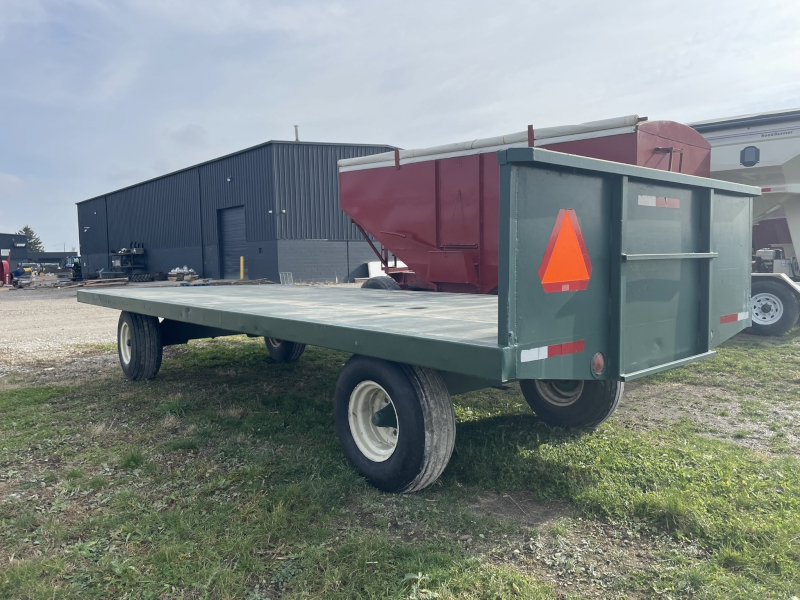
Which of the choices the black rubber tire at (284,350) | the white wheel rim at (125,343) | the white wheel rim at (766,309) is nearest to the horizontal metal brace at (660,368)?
the black rubber tire at (284,350)

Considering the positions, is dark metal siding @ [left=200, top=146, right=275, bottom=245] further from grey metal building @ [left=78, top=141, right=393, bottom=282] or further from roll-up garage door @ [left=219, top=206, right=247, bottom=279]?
roll-up garage door @ [left=219, top=206, right=247, bottom=279]

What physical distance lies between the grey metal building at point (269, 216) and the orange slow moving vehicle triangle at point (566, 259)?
21806mm

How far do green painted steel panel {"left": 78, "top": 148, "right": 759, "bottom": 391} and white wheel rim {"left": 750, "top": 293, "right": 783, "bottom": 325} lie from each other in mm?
5374

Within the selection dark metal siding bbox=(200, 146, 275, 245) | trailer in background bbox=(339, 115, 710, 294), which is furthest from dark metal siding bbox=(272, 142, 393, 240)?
trailer in background bbox=(339, 115, 710, 294)

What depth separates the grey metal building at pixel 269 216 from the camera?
24203 millimetres

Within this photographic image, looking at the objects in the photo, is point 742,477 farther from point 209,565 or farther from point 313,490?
point 209,565

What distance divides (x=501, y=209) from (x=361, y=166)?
274 inches

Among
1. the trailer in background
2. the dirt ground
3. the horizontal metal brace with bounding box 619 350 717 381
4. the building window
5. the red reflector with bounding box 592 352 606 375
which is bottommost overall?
the dirt ground

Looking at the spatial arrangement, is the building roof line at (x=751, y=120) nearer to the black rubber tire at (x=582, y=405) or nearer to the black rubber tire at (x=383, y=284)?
the black rubber tire at (x=383, y=284)

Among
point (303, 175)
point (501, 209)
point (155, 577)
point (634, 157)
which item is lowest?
point (155, 577)

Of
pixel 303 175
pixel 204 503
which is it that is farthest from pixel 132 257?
pixel 204 503

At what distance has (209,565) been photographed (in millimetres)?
2684

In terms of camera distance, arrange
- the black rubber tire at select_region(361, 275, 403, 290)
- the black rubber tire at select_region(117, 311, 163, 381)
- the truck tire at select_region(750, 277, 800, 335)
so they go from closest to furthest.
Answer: the black rubber tire at select_region(117, 311, 163, 381) < the truck tire at select_region(750, 277, 800, 335) < the black rubber tire at select_region(361, 275, 403, 290)

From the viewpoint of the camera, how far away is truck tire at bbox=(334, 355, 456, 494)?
3.19 meters
